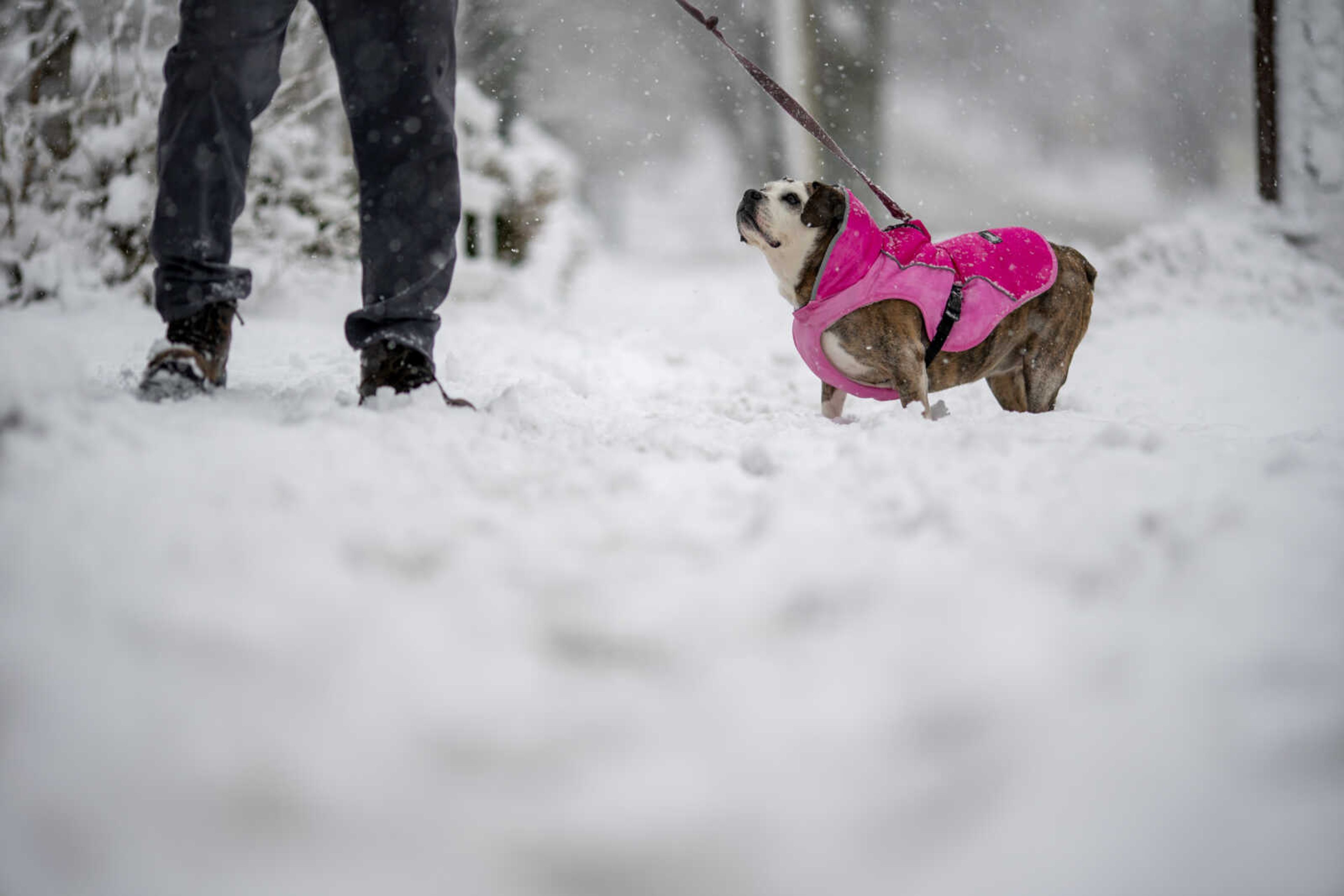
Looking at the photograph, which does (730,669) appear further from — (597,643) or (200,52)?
(200,52)

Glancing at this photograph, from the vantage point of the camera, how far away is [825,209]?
2150 millimetres

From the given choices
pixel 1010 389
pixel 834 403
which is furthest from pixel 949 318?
pixel 1010 389

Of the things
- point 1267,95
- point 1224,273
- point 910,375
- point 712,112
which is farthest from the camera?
point 712,112

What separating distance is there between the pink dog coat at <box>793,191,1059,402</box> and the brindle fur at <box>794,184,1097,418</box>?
0.04m

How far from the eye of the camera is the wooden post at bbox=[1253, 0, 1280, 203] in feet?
20.8

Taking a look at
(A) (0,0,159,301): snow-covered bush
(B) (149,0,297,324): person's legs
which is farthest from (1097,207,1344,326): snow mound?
→ (A) (0,0,159,301): snow-covered bush

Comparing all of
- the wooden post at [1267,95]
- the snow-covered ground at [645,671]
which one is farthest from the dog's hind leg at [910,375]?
the wooden post at [1267,95]

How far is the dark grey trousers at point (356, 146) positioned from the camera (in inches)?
58.1

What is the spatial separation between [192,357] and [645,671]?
1.27m

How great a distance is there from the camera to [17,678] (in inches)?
21.1

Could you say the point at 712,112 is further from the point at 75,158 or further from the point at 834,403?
the point at 834,403

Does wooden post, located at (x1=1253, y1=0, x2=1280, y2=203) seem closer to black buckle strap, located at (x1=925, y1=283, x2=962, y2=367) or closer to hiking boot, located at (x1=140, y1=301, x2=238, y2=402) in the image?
black buckle strap, located at (x1=925, y1=283, x2=962, y2=367)

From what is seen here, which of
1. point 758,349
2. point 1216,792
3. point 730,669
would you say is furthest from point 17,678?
point 758,349

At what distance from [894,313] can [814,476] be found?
3.75 feet
